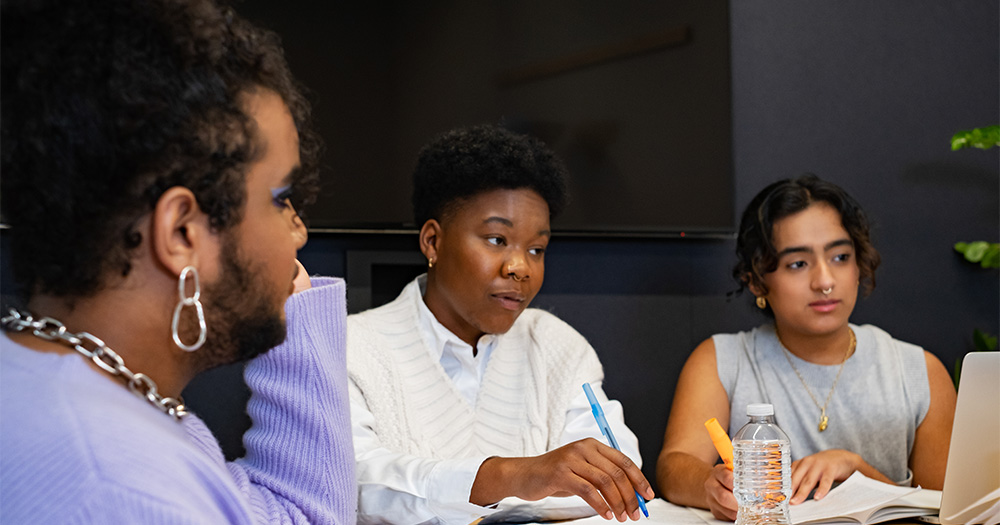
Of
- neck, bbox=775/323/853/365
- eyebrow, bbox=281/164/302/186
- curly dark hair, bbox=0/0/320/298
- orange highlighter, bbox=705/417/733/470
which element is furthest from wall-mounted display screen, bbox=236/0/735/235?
curly dark hair, bbox=0/0/320/298

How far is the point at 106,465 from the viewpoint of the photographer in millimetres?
561

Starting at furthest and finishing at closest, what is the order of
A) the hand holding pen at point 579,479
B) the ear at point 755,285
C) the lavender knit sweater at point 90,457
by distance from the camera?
the ear at point 755,285
the hand holding pen at point 579,479
the lavender knit sweater at point 90,457

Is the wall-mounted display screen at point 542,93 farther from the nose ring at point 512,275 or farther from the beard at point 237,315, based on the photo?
the beard at point 237,315

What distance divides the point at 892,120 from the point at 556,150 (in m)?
1.10

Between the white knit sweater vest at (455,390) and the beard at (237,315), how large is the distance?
818 millimetres

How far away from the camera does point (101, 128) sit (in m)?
0.63

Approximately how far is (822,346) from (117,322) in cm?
177

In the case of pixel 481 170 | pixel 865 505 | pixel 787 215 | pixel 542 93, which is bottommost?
pixel 865 505

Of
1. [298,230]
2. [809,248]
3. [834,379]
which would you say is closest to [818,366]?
[834,379]

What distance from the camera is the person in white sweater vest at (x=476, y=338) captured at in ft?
5.31

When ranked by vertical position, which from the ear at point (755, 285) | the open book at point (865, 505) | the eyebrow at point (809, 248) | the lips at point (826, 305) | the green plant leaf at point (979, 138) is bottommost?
the open book at point (865, 505)

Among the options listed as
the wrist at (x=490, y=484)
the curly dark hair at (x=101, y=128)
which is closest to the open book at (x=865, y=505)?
the wrist at (x=490, y=484)

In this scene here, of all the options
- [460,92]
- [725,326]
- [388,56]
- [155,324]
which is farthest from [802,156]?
[155,324]

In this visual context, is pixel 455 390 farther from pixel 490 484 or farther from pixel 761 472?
pixel 761 472
